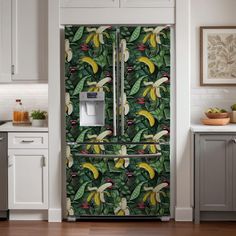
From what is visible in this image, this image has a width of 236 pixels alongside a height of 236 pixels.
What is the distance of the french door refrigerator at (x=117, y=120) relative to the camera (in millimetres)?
5109

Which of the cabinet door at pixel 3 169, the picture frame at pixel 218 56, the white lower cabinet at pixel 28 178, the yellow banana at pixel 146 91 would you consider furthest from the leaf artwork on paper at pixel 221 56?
the cabinet door at pixel 3 169

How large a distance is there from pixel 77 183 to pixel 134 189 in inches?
20.8

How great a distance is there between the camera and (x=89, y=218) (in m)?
5.27

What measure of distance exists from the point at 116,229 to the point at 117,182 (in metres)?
0.43

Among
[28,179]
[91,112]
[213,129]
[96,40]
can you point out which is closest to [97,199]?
[28,179]

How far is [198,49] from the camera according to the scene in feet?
18.7

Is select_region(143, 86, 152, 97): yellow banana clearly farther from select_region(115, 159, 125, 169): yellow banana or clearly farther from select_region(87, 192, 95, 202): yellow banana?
select_region(87, 192, 95, 202): yellow banana

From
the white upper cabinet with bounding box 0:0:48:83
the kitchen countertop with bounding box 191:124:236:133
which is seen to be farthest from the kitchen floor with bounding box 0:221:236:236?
the white upper cabinet with bounding box 0:0:48:83

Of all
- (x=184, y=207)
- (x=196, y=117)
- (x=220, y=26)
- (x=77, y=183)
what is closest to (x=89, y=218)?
(x=77, y=183)

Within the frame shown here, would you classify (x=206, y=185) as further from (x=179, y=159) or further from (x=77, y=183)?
(x=77, y=183)

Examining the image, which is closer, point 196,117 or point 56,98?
point 56,98

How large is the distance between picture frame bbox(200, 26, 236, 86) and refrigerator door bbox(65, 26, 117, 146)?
1.07 meters

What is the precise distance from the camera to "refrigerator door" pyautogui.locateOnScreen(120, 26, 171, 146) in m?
5.10

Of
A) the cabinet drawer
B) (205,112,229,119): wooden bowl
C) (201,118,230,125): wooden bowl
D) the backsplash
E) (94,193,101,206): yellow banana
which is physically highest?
the backsplash
